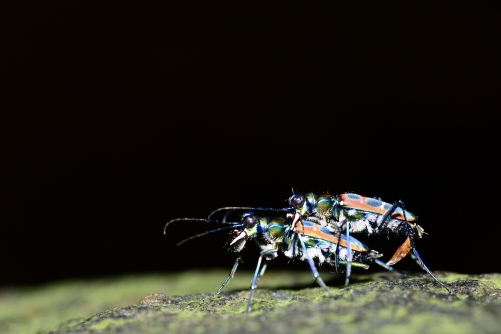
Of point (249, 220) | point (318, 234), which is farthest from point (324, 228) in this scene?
point (249, 220)

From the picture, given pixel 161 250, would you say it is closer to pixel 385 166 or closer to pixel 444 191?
pixel 385 166

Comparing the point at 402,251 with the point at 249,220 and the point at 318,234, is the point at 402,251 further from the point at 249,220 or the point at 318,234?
the point at 249,220

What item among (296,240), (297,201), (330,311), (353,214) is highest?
(297,201)

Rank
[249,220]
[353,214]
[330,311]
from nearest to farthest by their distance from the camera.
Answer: [330,311] → [249,220] → [353,214]

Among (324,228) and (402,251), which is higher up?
(324,228)

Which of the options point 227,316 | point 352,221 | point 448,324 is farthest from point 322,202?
point 448,324

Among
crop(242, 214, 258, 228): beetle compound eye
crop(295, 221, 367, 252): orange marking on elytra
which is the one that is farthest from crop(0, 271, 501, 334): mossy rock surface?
crop(242, 214, 258, 228): beetle compound eye

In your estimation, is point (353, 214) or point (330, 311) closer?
point (330, 311)

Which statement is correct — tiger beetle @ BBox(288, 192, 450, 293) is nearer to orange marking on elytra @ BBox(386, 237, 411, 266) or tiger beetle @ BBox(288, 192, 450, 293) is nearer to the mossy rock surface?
orange marking on elytra @ BBox(386, 237, 411, 266)
